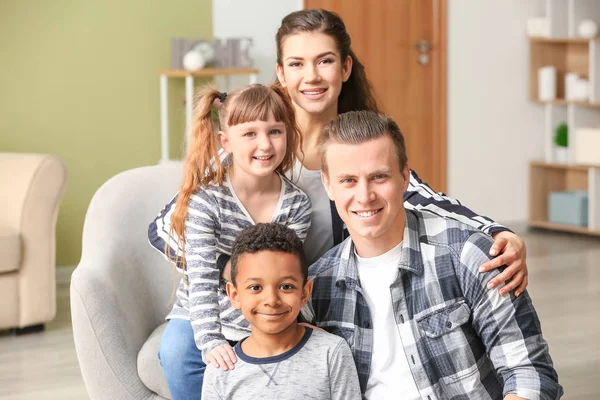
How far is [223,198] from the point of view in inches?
86.4

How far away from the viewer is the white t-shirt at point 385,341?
6.33 ft

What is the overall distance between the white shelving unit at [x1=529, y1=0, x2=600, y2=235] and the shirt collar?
14.6 ft

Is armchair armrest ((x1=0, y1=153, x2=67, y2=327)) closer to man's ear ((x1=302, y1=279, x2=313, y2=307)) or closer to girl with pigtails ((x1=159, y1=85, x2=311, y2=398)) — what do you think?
girl with pigtails ((x1=159, y1=85, x2=311, y2=398))

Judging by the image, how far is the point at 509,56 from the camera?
6.56 metres

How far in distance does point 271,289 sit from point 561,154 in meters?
5.02

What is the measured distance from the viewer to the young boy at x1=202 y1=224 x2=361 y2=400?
190 centimetres

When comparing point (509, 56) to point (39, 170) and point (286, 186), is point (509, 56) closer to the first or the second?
point (39, 170)

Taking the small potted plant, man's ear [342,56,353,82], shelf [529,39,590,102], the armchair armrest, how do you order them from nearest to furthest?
man's ear [342,56,353,82] < the armchair armrest < the small potted plant < shelf [529,39,590,102]

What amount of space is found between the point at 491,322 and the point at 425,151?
15.3 feet

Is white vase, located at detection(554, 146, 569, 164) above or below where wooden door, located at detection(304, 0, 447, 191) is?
below

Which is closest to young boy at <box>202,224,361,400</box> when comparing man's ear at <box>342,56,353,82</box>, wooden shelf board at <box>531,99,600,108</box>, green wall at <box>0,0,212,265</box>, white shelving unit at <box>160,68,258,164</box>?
man's ear at <box>342,56,353,82</box>

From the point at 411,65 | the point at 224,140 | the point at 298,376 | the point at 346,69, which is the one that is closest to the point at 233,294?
the point at 298,376

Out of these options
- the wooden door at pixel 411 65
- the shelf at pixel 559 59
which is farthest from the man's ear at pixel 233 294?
the shelf at pixel 559 59

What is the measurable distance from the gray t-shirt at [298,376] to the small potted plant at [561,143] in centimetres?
487
